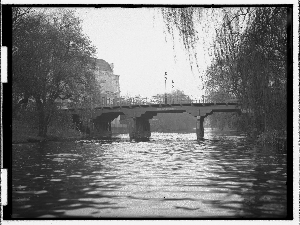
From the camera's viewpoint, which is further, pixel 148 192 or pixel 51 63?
pixel 51 63

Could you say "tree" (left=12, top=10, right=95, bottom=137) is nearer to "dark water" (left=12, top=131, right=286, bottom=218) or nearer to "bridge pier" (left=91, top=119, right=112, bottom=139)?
"bridge pier" (left=91, top=119, right=112, bottom=139)

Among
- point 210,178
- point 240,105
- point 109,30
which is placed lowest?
point 210,178

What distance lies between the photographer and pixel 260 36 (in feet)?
26.6

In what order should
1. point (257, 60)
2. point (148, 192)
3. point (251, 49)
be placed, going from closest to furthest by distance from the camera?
point (148, 192)
point (251, 49)
point (257, 60)

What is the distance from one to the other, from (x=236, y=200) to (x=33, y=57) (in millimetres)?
10002

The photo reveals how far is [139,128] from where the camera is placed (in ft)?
128

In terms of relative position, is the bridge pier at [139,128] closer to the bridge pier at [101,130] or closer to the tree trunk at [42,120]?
the bridge pier at [101,130]

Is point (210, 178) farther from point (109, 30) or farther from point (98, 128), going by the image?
point (98, 128)

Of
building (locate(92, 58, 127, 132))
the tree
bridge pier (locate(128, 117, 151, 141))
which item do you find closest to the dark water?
building (locate(92, 58, 127, 132))

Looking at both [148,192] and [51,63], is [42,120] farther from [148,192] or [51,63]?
[148,192]

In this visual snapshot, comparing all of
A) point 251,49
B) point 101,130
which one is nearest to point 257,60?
point 251,49

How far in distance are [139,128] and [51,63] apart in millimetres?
20829

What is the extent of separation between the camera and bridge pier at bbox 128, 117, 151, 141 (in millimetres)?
36438
